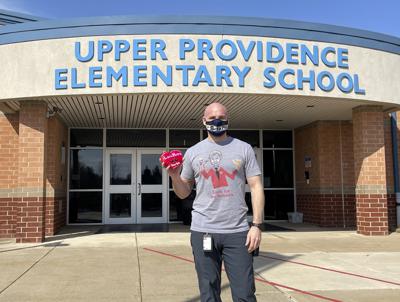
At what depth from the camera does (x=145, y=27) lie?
10.2 metres

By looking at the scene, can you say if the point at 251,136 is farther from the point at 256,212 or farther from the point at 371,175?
the point at 256,212

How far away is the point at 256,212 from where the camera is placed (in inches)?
135

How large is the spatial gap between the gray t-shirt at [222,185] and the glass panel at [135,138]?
40.9 feet

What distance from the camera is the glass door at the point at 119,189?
15.6m

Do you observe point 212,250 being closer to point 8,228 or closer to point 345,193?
point 8,228

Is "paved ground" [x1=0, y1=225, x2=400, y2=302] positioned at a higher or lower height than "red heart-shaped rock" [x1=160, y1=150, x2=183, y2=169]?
lower

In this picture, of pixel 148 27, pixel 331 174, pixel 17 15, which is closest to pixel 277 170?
pixel 331 174

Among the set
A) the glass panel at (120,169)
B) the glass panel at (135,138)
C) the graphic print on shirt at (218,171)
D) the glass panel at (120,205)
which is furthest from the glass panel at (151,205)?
the graphic print on shirt at (218,171)

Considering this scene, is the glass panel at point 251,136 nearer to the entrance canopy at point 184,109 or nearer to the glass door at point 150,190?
the entrance canopy at point 184,109

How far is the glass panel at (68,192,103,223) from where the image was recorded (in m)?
15.3

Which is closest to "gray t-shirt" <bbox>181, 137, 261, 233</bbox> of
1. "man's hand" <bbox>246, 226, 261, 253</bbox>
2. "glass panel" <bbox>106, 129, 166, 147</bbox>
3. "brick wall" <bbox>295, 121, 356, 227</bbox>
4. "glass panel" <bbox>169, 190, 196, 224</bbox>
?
"man's hand" <bbox>246, 226, 261, 253</bbox>

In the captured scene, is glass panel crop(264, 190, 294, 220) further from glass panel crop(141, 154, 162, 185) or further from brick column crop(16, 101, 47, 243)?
brick column crop(16, 101, 47, 243)

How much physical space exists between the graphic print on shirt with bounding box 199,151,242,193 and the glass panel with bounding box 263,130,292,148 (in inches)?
524

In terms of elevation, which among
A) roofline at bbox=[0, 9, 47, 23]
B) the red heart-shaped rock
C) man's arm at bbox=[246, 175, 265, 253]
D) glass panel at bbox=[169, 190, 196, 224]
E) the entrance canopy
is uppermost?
roofline at bbox=[0, 9, 47, 23]
